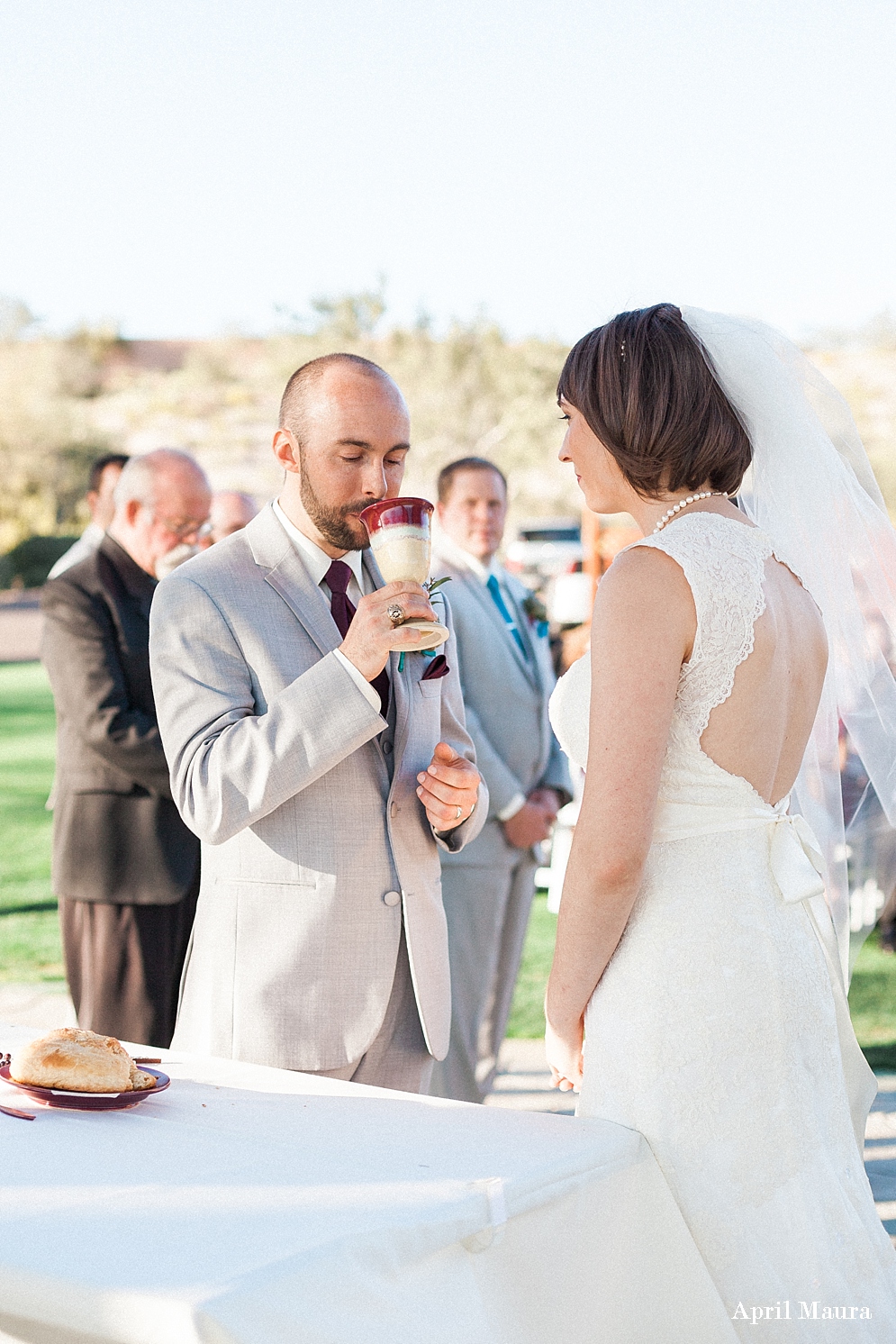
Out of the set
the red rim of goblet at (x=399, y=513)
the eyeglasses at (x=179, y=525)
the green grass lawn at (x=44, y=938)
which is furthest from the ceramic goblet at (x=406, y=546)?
the green grass lawn at (x=44, y=938)

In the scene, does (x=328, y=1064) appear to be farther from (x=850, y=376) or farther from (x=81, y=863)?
(x=850, y=376)

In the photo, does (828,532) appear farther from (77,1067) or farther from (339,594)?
(77,1067)

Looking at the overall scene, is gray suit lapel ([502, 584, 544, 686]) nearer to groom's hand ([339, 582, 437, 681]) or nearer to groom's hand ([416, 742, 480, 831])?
groom's hand ([416, 742, 480, 831])

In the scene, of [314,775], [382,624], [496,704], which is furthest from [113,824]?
[382,624]

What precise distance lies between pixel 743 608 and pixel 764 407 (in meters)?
0.41

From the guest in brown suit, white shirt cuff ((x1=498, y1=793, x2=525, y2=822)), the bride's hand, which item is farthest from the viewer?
white shirt cuff ((x1=498, y1=793, x2=525, y2=822))

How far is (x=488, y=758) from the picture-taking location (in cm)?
502

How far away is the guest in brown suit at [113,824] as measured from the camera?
4.13 meters

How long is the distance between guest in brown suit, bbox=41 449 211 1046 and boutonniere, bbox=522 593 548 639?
175cm

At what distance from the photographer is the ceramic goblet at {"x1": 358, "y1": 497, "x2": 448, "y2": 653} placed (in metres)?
2.30

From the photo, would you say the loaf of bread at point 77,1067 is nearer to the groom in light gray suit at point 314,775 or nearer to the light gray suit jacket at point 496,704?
the groom in light gray suit at point 314,775

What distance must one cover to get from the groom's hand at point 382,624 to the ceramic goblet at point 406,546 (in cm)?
1

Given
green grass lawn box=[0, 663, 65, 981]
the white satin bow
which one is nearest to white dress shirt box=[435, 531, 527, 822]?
the white satin bow

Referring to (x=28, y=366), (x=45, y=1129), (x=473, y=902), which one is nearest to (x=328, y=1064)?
(x=45, y=1129)
